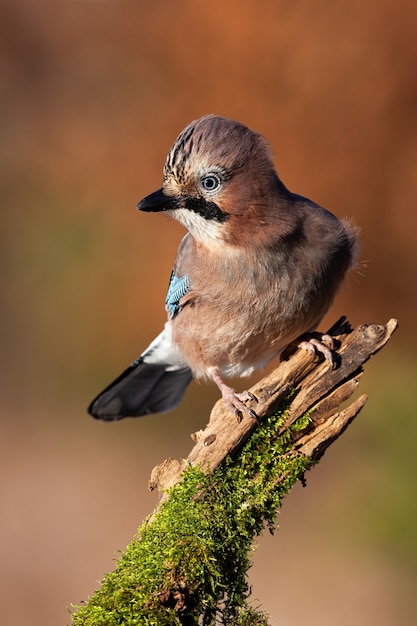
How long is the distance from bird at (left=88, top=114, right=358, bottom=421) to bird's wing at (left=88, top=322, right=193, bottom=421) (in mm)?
639

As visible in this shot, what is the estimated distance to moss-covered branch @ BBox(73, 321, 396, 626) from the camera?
279 cm

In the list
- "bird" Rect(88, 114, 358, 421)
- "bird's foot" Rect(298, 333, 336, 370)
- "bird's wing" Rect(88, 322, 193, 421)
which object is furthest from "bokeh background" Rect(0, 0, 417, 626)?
"bird's foot" Rect(298, 333, 336, 370)

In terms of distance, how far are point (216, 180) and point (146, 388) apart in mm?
1839

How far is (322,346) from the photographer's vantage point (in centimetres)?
353

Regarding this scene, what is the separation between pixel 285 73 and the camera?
7406 mm

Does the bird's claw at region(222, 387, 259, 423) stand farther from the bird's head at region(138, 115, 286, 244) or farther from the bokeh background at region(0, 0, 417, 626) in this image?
the bokeh background at region(0, 0, 417, 626)

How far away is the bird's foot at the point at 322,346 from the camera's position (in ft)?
11.4

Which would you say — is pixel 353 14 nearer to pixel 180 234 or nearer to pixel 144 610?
pixel 180 234

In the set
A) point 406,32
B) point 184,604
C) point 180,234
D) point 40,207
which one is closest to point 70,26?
point 40,207

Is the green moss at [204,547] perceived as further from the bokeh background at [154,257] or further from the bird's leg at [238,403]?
the bokeh background at [154,257]

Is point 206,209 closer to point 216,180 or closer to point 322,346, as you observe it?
point 216,180

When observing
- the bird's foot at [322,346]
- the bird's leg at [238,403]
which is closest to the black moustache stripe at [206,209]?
the bird's foot at [322,346]

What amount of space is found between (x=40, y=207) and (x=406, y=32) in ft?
12.3

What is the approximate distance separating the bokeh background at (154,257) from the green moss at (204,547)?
3233 mm
